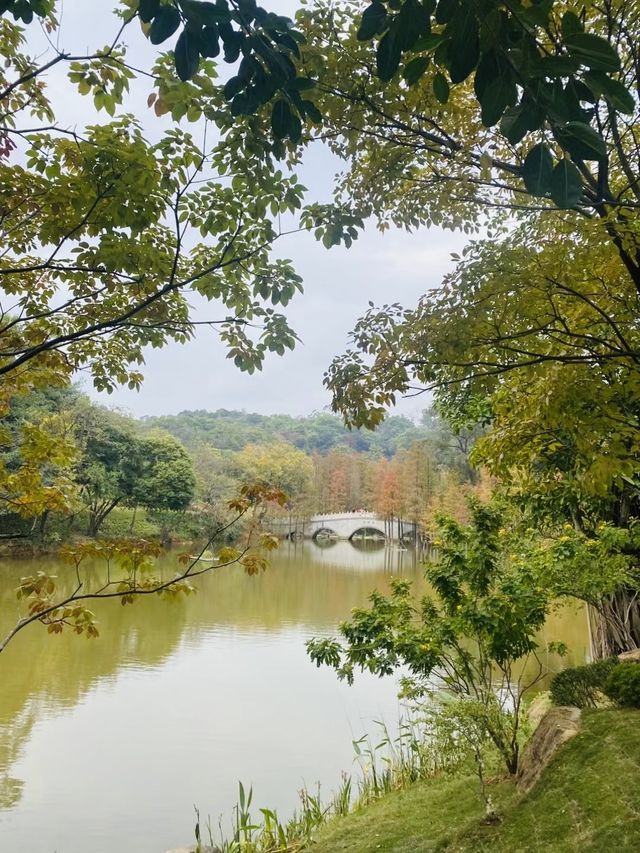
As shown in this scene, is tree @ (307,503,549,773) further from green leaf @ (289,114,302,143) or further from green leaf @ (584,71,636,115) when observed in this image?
green leaf @ (584,71,636,115)

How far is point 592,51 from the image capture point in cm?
77

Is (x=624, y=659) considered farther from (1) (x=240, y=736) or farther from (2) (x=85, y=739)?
(2) (x=85, y=739)

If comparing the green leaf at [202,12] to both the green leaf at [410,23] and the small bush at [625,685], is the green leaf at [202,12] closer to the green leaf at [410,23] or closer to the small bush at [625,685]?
the green leaf at [410,23]

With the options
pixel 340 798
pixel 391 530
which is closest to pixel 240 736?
pixel 340 798

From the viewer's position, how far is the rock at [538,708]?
5021mm

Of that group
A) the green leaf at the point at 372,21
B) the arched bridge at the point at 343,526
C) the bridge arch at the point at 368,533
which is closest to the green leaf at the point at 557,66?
the green leaf at the point at 372,21

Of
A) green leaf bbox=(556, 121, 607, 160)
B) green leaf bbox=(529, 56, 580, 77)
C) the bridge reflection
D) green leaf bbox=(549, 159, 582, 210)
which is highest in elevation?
green leaf bbox=(529, 56, 580, 77)

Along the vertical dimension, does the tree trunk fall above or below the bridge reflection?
above

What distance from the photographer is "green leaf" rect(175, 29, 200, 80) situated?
3.06 ft

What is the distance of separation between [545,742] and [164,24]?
378cm

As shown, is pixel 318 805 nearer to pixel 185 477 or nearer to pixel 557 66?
pixel 557 66

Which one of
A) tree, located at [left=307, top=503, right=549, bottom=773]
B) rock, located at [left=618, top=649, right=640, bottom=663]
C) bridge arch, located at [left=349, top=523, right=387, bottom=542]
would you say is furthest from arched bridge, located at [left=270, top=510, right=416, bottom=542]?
tree, located at [left=307, top=503, right=549, bottom=773]

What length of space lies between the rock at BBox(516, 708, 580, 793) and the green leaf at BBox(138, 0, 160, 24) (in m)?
3.66

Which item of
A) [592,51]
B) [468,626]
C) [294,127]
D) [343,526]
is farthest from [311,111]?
[343,526]
